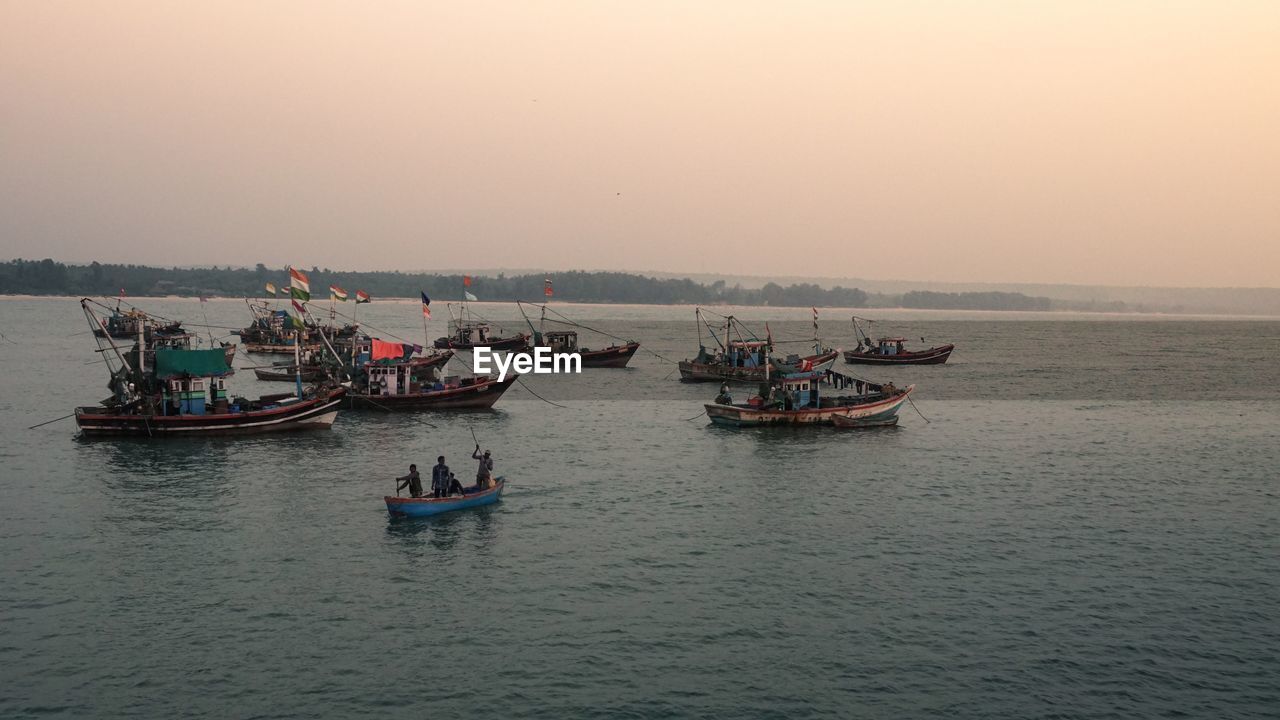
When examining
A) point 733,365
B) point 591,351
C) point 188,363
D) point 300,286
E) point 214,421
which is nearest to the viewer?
point 188,363

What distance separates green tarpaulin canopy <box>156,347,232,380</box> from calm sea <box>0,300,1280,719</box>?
429 cm

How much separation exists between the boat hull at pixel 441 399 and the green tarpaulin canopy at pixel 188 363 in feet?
46.6

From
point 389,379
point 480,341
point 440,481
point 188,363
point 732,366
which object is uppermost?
point 188,363

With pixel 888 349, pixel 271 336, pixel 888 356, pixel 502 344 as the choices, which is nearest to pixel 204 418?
pixel 502 344

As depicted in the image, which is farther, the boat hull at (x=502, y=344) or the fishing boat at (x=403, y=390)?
the boat hull at (x=502, y=344)

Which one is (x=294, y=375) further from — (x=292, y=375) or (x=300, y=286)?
(x=300, y=286)

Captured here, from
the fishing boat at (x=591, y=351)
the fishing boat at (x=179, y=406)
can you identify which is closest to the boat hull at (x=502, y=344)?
the fishing boat at (x=591, y=351)

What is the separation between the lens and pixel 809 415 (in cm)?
6438

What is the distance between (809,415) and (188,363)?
126 ft

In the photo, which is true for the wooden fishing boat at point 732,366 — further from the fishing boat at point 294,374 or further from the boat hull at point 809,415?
the fishing boat at point 294,374

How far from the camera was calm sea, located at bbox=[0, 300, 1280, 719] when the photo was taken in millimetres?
23719

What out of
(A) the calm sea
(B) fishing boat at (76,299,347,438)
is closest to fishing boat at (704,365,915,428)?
(A) the calm sea

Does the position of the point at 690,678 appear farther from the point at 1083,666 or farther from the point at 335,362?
the point at 335,362

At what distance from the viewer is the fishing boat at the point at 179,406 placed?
57031 millimetres
